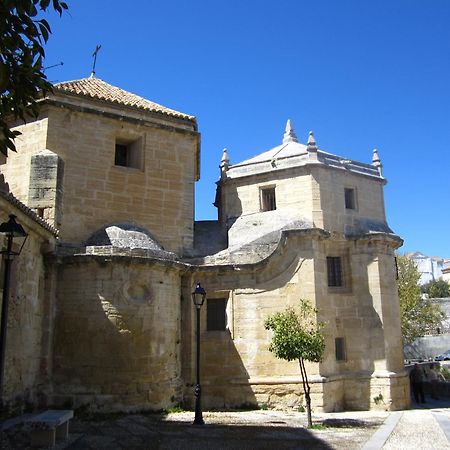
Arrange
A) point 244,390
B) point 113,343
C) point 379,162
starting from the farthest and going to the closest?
point 379,162 < point 244,390 < point 113,343

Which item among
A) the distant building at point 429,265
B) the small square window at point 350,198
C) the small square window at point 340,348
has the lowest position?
the small square window at point 340,348

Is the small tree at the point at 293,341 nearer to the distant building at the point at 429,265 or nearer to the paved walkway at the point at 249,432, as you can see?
the paved walkway at the point at 249,432

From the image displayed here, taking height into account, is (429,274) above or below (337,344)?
above

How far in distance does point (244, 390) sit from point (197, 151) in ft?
27.6

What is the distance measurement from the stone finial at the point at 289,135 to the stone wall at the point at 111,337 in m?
8.69

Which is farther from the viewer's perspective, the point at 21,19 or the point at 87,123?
the point at 87,123

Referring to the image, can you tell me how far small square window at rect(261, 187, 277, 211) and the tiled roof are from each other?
3500 millimetres

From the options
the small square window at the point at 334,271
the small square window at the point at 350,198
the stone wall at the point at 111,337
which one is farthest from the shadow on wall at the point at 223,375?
the small square window at the point at 350,198

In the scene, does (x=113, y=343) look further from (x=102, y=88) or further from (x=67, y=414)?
(x=102, y=88)

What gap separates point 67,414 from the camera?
8961 mm

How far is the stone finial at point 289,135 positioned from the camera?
64.4 feet

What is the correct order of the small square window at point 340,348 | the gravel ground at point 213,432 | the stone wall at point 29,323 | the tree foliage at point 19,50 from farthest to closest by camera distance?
1. the small square window at point 340,348
2. the stone wall at point 29,323
3. the gravel ground at point 213,432
4. the tree foliage at point 19,50

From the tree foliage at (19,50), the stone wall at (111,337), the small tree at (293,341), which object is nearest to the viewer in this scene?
the tree foliage at (19,50)

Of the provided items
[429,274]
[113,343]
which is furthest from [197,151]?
[429,274]
